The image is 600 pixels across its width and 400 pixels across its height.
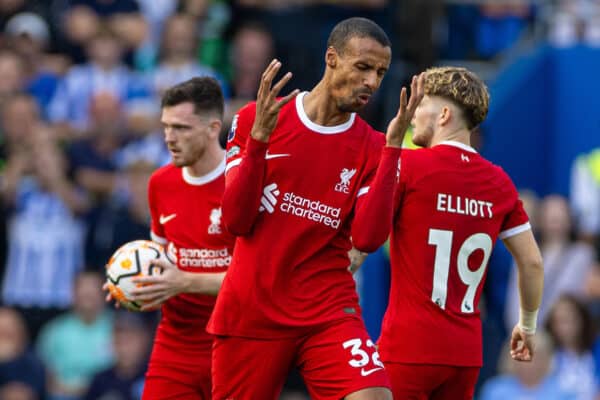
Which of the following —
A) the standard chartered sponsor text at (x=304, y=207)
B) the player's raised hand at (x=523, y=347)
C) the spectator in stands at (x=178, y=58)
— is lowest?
the player's raised hand at (x=523, y=347)

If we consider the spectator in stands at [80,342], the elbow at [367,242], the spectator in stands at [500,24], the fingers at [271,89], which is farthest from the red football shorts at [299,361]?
the spectator in stands at [500,24]

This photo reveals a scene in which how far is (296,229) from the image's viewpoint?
6.64 m

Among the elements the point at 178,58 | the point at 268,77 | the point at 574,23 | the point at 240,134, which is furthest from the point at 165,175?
the point at 574,23

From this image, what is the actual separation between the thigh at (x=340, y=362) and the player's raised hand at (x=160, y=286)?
A: 3.49 feet

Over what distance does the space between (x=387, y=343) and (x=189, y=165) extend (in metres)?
1.78

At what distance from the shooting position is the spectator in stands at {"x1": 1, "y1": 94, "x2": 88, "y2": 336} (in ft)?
42.7

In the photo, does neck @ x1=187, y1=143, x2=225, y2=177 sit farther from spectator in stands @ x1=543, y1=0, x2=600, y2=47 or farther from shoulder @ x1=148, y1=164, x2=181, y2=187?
spectator in stands @ x1=543, y1=0, x2=600, y2=47

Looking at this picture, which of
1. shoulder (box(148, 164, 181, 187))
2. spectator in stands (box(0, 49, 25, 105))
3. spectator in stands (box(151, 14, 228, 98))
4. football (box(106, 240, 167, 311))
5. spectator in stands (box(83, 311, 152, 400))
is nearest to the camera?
football (box(106, 240, 167, 311))

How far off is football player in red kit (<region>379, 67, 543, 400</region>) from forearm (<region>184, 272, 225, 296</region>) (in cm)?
113

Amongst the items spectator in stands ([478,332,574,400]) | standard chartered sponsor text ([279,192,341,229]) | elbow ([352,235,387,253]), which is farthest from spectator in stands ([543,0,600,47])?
elbow ([352,235,387,253])

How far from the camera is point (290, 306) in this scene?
6652mm

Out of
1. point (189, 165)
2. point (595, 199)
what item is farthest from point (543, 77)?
point (189, 165)

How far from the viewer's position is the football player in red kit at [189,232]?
7.75 metres

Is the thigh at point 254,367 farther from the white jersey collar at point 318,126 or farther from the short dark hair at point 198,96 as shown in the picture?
the short dark hair at point 198,96
